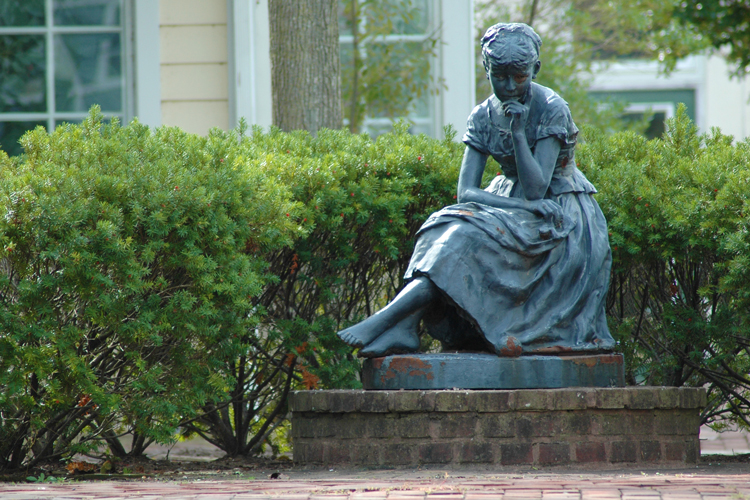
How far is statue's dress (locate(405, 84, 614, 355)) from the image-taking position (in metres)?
5.25

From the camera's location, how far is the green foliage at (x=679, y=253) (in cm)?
571

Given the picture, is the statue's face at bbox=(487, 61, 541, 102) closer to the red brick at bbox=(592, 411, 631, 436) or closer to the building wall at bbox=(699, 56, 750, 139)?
the red brick at bbox=(592, 411, 631, 436)

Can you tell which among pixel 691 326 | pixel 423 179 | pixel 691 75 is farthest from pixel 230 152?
pixel 691 75

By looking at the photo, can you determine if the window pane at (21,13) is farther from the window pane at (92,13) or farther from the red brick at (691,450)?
the red brick at (691,450)

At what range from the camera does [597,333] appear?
5.42 m

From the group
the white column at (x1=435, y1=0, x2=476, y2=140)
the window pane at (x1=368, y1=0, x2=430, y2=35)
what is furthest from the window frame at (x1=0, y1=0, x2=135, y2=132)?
the white column at (x1=435, y1=0, x2=476, y2=140)

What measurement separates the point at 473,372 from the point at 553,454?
574 millimetres

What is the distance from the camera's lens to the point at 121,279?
494 cm

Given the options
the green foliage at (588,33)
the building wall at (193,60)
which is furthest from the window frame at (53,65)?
the green foliage at (588,33)

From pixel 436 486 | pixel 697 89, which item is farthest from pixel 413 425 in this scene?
pixel 697 89

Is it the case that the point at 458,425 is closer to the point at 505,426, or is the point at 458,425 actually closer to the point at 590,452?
the point at 505,426

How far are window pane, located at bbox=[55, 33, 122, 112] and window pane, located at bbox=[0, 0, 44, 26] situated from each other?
0.25 meters

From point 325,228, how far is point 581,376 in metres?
1.80

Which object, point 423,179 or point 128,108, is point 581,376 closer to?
point 423,179
